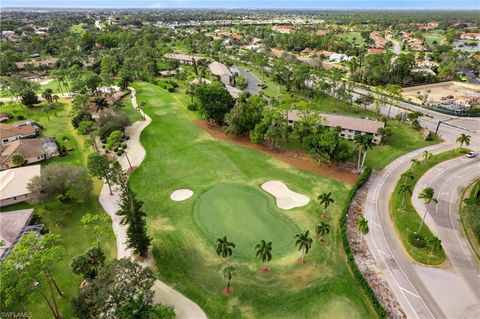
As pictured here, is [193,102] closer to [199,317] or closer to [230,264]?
[230,264]

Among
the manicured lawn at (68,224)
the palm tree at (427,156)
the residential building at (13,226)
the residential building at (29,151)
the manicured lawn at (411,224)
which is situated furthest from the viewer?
the residential building at (29,151)

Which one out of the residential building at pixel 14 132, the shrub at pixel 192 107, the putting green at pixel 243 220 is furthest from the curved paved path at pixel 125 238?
the residential building at pixel 14 132

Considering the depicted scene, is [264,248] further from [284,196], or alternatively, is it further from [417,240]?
[417,240]

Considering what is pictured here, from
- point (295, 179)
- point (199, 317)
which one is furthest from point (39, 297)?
point (295, 179)

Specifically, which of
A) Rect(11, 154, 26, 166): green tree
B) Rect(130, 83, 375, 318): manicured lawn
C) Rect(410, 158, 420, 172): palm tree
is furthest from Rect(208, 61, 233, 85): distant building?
Rect(410, 158, 420, 172): palm tree

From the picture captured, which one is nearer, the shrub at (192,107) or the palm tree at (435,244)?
the palm tree at (435,244)

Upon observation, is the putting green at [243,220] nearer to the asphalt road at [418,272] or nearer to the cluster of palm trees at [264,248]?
the cluster of palm trees at [264,248]

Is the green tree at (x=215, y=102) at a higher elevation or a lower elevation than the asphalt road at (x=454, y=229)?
higher
